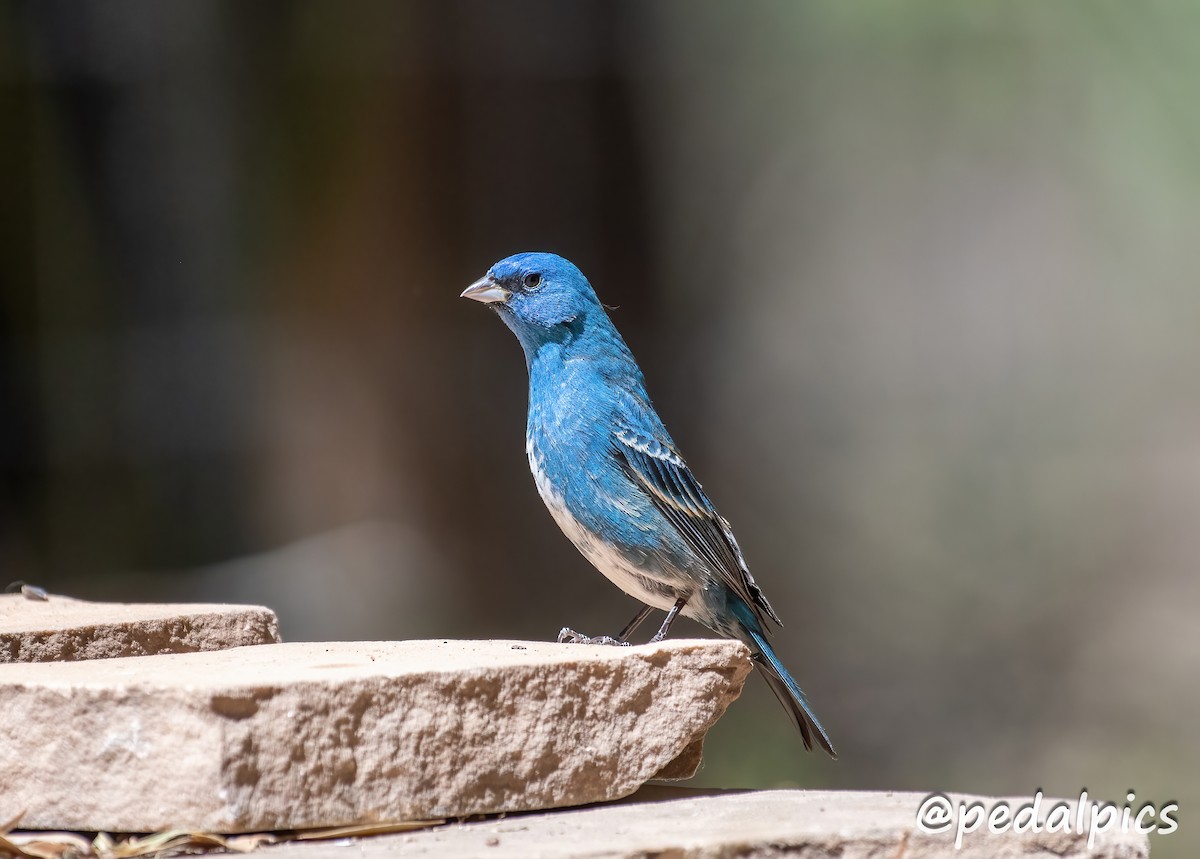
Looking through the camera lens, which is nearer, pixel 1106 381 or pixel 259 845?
pixel 259 845

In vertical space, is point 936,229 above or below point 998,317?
above

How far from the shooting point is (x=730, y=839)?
7.32 ft

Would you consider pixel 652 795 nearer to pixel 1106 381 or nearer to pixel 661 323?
pixel 661 323

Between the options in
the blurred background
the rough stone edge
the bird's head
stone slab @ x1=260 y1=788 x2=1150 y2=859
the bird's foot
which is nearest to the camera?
stone slab @ x1=260 y1=788 x2=1150 y2=859

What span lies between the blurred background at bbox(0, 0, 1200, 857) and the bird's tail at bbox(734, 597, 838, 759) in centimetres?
312

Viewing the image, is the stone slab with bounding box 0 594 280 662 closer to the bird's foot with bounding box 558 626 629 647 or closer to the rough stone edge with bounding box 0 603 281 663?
the rough stone edge with bounding box 0 603 281 663

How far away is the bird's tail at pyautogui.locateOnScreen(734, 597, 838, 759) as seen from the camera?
3363 mm

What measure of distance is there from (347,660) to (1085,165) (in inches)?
220

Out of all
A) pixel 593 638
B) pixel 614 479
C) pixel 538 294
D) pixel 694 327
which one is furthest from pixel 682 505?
pixel 694 327

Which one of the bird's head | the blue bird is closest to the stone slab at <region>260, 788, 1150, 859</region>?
the blue bird

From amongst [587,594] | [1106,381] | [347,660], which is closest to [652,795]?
[347,660]

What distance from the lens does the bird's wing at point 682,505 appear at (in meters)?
3.46

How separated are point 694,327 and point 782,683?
4.04 metres

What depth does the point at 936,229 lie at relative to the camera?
24.1ft
